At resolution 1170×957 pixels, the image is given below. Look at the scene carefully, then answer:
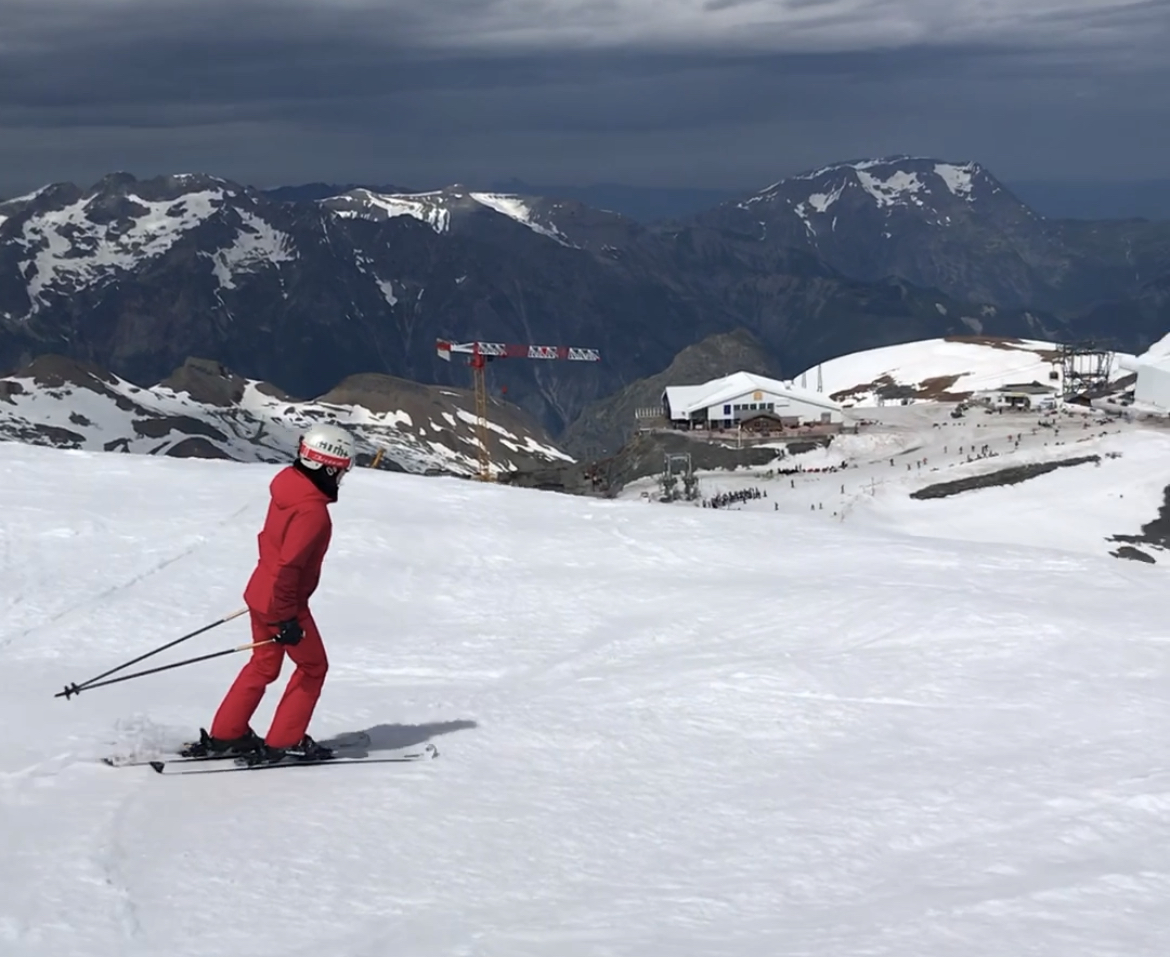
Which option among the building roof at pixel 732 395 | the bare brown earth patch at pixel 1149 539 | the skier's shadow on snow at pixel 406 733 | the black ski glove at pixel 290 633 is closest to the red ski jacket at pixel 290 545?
the black ski glove at pixel 290 633

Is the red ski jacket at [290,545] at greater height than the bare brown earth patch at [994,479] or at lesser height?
greater

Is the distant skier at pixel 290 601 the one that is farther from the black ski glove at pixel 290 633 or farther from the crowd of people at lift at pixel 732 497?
the crowd of people at lift at pixel 732 497

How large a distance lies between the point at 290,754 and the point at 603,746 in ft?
8.52

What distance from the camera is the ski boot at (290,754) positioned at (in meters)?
10.2

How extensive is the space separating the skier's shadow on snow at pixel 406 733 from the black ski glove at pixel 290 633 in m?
1.28

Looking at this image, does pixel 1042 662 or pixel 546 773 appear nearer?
pixel 546 773

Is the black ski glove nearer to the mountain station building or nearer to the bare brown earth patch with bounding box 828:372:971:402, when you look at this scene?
the mountain station building

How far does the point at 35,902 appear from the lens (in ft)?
24.1

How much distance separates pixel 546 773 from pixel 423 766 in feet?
3.12

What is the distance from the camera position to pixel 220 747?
10242 millimetres

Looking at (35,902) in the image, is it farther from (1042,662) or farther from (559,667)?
(1042,662)

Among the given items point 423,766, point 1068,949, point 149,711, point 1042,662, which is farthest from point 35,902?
point 1042,662

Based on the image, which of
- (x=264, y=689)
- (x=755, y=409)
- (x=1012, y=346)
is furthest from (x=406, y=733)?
(x=1012, y=346)

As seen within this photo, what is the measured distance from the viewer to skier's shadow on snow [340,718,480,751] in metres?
11.2
